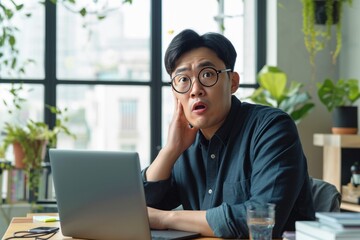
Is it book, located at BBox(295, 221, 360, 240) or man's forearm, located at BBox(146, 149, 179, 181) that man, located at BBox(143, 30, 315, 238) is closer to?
man's forearm, located at BBox(146, 149, 179, 181)

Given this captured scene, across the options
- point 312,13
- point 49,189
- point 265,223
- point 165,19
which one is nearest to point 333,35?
point 312,13

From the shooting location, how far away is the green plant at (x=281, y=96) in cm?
434

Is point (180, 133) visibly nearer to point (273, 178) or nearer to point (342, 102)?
point (273, 178)

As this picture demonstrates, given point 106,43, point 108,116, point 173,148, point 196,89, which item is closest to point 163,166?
point 173,148

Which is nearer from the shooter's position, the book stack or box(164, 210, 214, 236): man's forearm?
the book stack

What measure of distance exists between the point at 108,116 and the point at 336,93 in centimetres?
170

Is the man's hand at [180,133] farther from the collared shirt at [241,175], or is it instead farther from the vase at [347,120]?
the vase at [347,120]

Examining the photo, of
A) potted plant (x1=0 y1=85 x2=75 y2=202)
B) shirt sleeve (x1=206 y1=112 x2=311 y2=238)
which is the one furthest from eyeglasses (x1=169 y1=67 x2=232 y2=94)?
potted plant (x1=0 y1=85 x2=75 y2=202)

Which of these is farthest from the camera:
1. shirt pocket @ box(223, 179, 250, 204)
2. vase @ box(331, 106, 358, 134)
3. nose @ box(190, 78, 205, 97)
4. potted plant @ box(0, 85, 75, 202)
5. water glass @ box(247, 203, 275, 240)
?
vase @ box(331, 106, 358, 134)

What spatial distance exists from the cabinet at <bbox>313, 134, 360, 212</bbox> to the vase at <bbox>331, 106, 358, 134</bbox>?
0.10 m

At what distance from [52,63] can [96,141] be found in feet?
2.19

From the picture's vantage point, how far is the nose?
2.18m

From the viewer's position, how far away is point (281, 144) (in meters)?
1.97

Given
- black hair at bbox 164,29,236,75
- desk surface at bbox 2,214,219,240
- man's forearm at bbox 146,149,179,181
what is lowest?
desk surface at bbox 2,214,219,240
